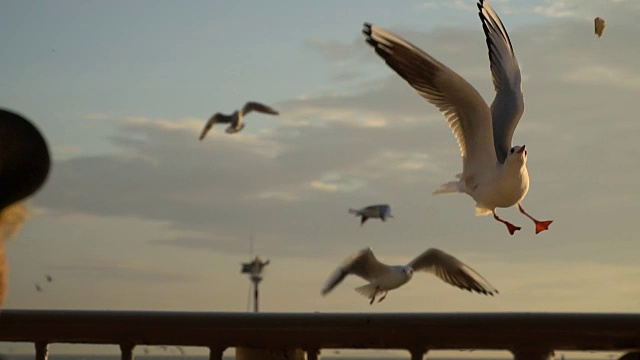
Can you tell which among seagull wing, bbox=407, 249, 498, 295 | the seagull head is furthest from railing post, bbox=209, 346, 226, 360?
seagull wing, bbox=407, 249, 498, 295

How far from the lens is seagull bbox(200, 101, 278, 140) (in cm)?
1638

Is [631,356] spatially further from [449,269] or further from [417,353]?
[449,269]

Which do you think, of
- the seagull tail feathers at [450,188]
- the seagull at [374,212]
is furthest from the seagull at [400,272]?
the seagull at [374,212]

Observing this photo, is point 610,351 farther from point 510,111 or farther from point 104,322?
point 510,111

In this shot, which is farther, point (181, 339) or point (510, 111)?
point (510, 111)

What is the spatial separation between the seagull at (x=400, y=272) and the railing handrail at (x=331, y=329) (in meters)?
6.90

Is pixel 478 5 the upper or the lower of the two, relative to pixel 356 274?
upper

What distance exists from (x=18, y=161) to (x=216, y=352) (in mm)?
1074

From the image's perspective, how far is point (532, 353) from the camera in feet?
6.13

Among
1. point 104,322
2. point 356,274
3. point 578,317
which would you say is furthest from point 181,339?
point 356,274

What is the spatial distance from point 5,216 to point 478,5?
660 centimetres

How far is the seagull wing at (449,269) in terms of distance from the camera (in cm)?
919

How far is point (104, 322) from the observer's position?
2006 mm

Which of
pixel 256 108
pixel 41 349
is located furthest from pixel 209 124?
pixel 41 349
